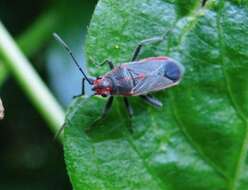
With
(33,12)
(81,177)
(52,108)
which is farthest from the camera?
(33,12)

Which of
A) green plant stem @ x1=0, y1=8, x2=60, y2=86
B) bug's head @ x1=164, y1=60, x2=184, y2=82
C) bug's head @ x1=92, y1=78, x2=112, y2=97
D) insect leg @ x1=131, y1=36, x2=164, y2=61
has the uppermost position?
insect leg @ x1=131, y1=36, x2=164, y2=61

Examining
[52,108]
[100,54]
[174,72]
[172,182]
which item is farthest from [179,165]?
[52,108]

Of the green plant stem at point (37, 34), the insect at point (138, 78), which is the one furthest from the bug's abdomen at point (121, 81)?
the green plant stem at point (37, 34)

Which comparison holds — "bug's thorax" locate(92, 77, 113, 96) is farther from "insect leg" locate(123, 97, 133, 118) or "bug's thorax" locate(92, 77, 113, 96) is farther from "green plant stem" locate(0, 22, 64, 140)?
"green plant stem" locate(0, 22, 64, 140)

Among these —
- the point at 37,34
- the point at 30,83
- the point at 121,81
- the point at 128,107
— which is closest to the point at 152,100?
the point at 128,107

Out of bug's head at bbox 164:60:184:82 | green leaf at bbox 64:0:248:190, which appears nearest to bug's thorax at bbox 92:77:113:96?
green leaf at bbox 64:0:248:190

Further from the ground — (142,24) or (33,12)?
(142,24)

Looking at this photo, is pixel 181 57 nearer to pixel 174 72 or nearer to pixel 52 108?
pixel 174 72
